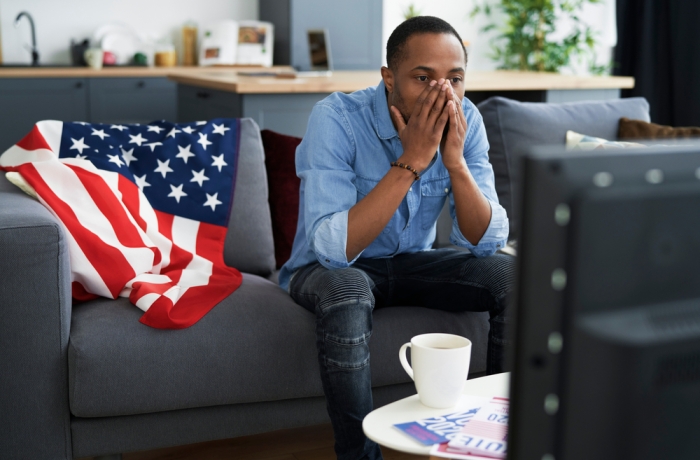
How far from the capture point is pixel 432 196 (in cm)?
172

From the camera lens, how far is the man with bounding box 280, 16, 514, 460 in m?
1.41

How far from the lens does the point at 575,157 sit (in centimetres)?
34

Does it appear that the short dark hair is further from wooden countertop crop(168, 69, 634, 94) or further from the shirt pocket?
wooden countertop crop(168, 69, 634, 94)

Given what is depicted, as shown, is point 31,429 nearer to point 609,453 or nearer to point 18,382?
point 18,382

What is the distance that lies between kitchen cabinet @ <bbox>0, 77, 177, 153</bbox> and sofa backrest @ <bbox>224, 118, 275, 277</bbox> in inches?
117

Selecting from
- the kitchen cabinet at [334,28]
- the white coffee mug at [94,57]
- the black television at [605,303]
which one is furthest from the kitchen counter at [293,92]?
the black television at [605,303]

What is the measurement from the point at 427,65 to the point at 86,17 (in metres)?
4.27

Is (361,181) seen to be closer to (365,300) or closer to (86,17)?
A: (365,300)

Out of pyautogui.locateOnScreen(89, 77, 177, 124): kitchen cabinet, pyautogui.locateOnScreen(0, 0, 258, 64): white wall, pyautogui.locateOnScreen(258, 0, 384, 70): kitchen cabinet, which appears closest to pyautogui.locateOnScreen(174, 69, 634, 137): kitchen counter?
pyautogui.locateOnScreen(89, 77, 177, 124): kitchen cabinet

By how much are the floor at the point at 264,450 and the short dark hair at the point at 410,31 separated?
953mm

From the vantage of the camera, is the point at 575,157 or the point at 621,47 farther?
the point at 621,47

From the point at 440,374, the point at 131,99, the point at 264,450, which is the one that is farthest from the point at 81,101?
the point at 440,374

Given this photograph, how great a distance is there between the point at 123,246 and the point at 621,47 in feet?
13.9

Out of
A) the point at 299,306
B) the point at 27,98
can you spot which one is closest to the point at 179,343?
the point at 299,306
